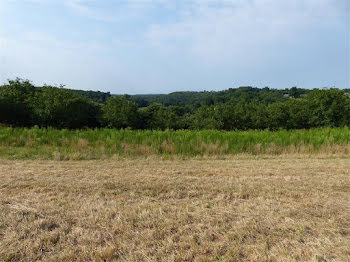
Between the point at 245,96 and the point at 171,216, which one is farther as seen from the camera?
the point at 245,96

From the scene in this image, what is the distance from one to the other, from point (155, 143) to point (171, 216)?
26.5 feet

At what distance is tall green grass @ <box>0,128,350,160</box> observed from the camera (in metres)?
11.4

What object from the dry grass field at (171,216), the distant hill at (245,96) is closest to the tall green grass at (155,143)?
the dry grass field at (171,216)

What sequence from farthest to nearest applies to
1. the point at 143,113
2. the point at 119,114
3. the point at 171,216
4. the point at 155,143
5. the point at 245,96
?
the point at 245,96, the point at 143,113, the point at 119,114, the point at 155,143, the point at 171,216

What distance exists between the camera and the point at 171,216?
441cm

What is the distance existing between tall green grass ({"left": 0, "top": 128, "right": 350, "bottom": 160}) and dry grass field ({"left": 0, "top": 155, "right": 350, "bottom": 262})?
405 cm

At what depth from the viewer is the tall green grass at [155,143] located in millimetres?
11438

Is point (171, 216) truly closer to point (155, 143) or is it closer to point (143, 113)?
point (155, 143)

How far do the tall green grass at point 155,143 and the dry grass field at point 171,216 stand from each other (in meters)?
4.05

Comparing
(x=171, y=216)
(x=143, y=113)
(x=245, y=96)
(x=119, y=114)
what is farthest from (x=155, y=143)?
(x=245, y=96)

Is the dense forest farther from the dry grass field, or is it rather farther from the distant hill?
the dry grass field

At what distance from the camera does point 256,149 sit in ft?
41.2

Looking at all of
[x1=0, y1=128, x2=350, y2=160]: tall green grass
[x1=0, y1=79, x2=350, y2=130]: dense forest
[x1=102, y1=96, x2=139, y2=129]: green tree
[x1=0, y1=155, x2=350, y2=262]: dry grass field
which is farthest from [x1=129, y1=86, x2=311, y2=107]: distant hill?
[x1=0, y1=155, x2=350, y2=262]: dry grass field

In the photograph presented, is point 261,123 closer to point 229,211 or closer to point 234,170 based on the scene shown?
point 234,170
